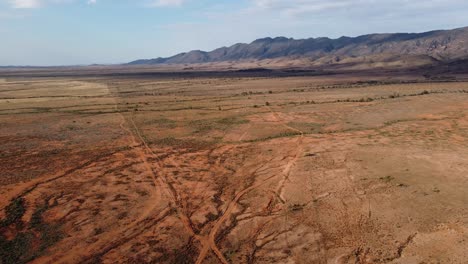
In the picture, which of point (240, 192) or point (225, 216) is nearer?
point (225, 216)

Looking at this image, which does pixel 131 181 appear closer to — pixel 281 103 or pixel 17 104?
pixel 281 103

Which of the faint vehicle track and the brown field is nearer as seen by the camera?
the faint vehicle track

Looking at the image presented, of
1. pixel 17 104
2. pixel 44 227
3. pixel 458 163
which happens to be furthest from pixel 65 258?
pixel 17 104

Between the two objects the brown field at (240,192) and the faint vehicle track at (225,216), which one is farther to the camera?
the brown field at (240,192)

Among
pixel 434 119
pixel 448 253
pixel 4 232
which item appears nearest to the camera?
pixel 448 253

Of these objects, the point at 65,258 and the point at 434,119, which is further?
the point at 434,119

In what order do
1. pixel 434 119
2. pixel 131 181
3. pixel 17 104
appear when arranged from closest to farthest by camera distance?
pixel 131 181
pixel 434 119
pixel 17 104
